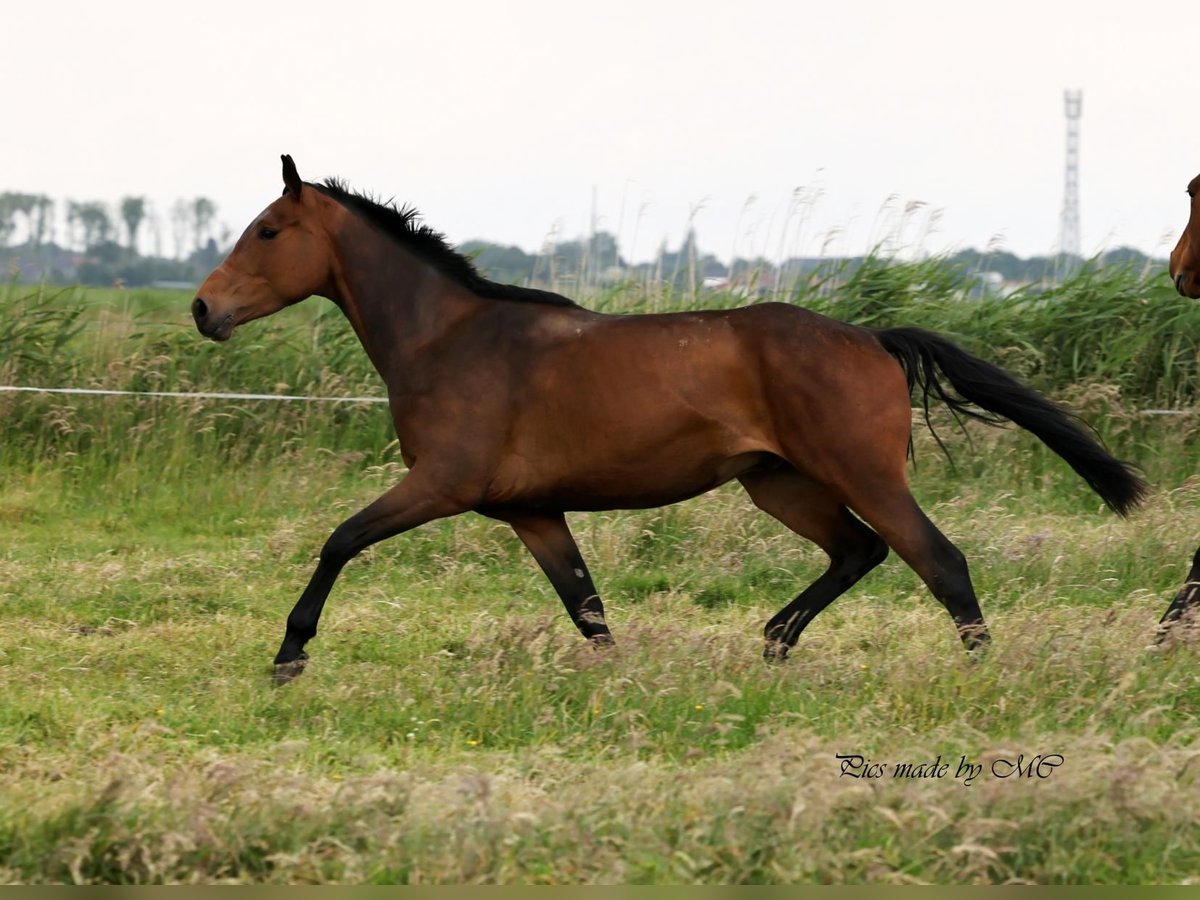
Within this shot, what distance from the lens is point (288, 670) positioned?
17.9 ft

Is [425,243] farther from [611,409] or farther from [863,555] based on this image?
[863,555]

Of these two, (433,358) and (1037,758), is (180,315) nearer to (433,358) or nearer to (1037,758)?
(433,358)

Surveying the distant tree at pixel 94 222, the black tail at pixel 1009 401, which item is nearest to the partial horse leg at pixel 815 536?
the black tail at pixel 1009 401

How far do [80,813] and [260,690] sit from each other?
1793 millimetres

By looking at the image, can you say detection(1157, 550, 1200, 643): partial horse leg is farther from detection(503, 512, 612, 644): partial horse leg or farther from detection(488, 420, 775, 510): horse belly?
detection(503, 512, 612, 644): partial horse leg

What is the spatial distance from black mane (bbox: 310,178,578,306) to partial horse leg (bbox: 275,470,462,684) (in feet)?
2.72

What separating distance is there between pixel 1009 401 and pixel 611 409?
59.8 inches

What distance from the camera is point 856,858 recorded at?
3389 millimetres

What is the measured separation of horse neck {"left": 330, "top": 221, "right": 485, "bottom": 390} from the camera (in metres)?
5.72

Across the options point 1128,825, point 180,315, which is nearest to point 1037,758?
point 1128,825

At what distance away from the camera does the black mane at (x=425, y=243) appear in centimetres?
582

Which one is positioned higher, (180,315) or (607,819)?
(180,315)

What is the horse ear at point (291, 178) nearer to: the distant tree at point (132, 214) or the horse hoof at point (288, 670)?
the horse hoof at point (288, 670)

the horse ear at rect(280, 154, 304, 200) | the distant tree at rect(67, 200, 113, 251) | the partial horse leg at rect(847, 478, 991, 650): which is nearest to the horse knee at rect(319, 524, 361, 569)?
the horse ear at rect(280, 154, 304, 200)
